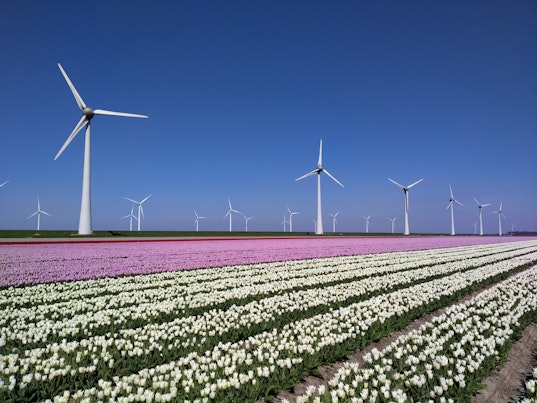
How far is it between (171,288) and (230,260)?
33.7ft

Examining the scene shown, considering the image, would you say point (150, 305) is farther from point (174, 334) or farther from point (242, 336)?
point (242, 336)

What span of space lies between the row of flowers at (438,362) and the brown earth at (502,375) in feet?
0.58

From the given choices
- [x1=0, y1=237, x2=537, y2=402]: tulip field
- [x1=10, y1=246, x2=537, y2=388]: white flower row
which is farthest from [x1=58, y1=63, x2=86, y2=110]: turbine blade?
[x1=10, y1=246, x2=537, y2=388]: white flower row

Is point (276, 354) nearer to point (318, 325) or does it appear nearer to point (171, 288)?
point (318, 325)

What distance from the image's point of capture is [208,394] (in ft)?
17.1

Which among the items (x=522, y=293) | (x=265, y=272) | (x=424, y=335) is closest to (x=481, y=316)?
(x=424, y=335)

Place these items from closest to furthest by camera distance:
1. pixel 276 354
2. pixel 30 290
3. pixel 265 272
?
pixel 276 354, pixel 30 290, pixel 265 272

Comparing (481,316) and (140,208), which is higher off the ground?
(140,208)

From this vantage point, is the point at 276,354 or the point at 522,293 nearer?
the point at 276,354

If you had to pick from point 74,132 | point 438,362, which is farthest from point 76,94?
point 438,362

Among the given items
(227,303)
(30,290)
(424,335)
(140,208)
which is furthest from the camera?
(140,208)

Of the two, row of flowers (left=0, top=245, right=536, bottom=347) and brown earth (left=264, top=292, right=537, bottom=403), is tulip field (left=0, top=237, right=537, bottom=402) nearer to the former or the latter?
row of flowers (left=0, top=245, right=536, bottom=347)

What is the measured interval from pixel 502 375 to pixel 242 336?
16.9 feet

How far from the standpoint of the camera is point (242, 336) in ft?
27.2
